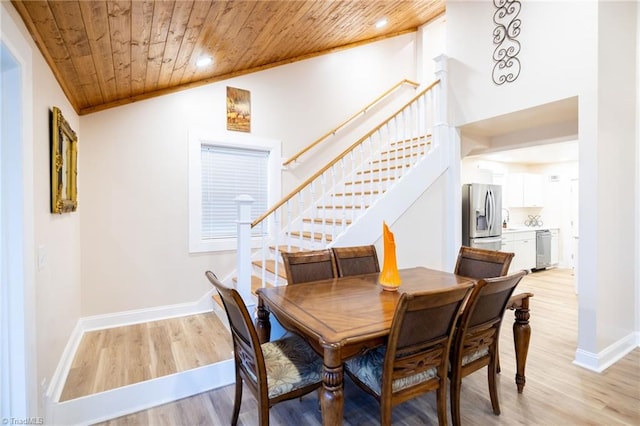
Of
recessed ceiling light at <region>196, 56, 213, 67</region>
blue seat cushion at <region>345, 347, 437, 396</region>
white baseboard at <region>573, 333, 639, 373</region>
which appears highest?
recessed ceiling light at <region>196, 56, 213, 67</region>

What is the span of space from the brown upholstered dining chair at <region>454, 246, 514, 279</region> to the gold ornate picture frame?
9.84 ft

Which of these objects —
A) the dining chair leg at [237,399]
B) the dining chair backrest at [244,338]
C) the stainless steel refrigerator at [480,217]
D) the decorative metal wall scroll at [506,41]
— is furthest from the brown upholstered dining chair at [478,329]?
the stainless steel refrigerator at [480,217]

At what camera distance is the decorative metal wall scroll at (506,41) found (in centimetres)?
307

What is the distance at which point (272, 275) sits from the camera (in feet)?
10.5

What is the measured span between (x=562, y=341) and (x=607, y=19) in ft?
9.43

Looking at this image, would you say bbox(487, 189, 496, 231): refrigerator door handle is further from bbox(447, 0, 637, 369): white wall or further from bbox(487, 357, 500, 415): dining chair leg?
bbox(487, 357, 500, 415): dining chair leg

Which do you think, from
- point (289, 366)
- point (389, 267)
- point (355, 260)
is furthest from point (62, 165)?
point (389, 267)

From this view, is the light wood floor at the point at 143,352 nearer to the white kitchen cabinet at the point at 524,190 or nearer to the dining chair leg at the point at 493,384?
the dining chair leg at the point at 493,384

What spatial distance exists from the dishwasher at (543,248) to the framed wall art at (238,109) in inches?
235

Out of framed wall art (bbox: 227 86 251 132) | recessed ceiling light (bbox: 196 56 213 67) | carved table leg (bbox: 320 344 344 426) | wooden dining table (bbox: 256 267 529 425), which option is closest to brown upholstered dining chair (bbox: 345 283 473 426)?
wooden dining table (bbox: 256 267 529 425)

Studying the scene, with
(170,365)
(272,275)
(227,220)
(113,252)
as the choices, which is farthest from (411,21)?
(170,365)

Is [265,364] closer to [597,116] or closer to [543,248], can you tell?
[597,116]

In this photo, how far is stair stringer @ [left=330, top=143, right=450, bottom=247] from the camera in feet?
10.3

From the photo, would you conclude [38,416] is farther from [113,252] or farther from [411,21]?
[411,21]
